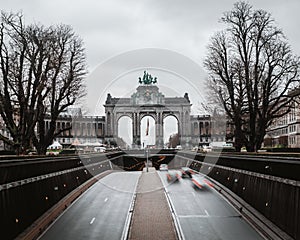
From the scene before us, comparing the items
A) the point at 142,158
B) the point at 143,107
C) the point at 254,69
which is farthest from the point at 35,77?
the point at 143,107

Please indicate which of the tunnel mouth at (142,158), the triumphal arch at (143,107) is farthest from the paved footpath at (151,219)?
the triumphal arch at (143,107)

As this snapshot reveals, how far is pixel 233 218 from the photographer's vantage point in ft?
76.6

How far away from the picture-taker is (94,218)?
23.6 metres

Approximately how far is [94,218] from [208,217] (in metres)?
5.99

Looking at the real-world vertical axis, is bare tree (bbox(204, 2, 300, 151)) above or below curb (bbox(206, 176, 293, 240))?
above

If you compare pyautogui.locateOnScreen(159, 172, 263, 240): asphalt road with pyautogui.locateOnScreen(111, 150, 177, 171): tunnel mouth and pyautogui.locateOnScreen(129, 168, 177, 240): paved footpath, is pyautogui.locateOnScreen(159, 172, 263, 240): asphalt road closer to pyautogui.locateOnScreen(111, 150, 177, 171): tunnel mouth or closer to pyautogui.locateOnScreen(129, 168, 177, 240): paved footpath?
pyautogui.locateOnScreen(129, 168, 177, 240): paved footpath

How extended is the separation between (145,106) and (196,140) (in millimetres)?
54908

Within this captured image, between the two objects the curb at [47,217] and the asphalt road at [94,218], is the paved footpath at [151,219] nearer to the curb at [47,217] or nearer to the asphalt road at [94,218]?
the asphalt road at [94,218]

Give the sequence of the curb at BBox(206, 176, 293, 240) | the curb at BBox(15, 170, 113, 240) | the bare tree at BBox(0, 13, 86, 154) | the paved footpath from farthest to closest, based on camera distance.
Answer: the bare tree at BBox(0, 13, 86, 154)
the paved footpath
the curb at BBox(15, 170, 113, 240)
the curb at BBox(206, 176, 293, 240)

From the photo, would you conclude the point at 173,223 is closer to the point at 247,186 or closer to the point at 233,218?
the point at 233,218

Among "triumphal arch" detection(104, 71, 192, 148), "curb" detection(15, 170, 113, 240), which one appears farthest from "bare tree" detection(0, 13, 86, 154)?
"triumphal arch" detection(104, 71, 192, 148)

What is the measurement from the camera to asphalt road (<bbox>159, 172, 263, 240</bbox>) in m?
19.5

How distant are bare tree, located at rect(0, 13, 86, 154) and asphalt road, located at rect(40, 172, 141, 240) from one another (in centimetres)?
1124

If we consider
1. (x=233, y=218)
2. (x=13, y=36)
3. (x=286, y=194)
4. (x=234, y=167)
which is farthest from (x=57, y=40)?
(x=286, y=194)
